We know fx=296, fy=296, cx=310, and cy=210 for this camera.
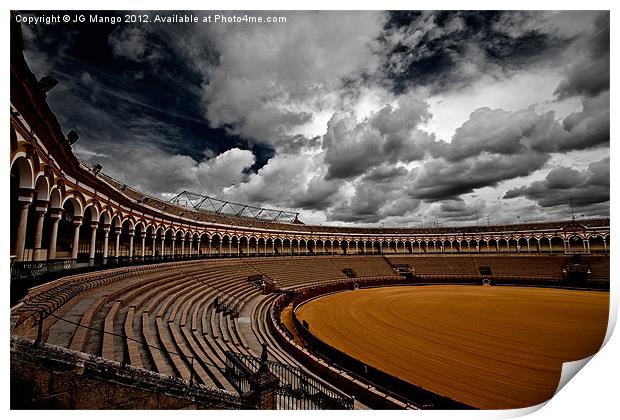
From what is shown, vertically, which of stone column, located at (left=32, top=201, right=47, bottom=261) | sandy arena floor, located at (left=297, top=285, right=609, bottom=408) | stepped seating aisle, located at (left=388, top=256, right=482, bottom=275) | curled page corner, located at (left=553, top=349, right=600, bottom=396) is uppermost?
stone column, located at (left=32, top=201, right=47, bottom=261)

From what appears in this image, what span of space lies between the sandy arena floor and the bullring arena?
0.09m

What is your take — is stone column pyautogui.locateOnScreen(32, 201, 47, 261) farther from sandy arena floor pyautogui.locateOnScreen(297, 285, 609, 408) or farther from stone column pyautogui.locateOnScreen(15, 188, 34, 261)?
sandy arena floor pyautogui.locateOnScreen(297, 285, 609, 408)

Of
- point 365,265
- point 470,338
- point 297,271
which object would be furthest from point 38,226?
point 365,265

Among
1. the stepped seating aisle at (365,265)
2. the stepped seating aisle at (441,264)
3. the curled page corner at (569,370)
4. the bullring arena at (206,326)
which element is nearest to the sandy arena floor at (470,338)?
the bullring arena at (206,326)

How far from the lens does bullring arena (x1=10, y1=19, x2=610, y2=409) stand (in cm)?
569

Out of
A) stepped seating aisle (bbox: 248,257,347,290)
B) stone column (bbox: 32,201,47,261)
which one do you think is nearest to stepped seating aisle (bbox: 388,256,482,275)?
stepped seating aisle (bbox: 248,257,347,290)

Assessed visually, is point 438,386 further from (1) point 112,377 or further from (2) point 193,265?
(2) point 193,265

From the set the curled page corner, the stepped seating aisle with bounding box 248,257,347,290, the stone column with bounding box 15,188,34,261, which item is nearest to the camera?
the stone column with bounding box 15,188,34,261

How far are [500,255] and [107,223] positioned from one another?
49885 millimetres

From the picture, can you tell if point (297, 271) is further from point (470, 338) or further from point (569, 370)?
point (569, 370)

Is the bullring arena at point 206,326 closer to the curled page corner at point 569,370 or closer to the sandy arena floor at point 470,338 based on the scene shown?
the sandy arena floor at point 470,338
